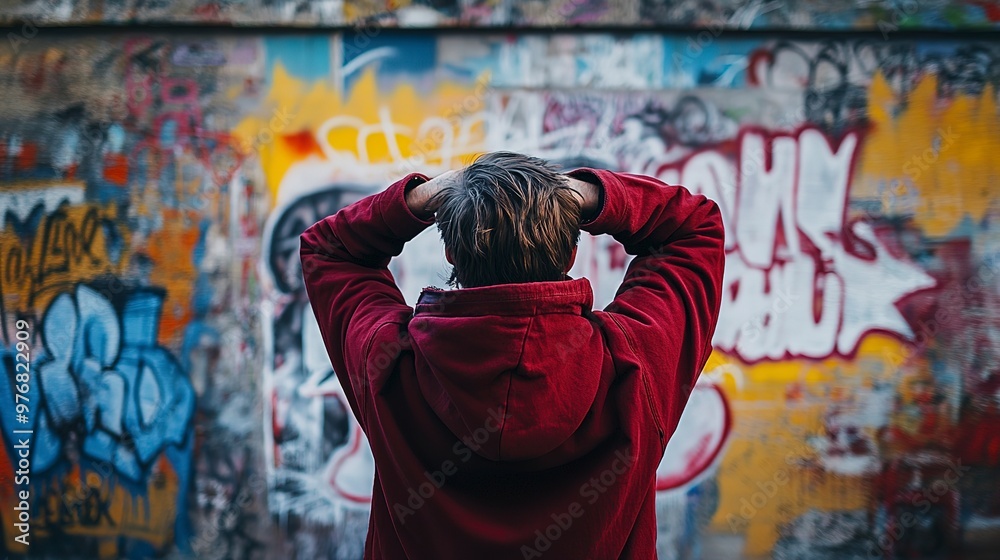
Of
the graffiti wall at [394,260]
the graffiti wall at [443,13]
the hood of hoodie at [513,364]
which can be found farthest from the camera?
the graffiti wall at [394,260]

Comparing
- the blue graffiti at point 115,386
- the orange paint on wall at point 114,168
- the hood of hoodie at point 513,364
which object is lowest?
the blue graffiti at point 115,386

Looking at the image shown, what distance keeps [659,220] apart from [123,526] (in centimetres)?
360

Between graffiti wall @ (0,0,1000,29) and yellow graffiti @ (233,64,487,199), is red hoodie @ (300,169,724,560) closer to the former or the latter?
yellow graffiti @ (233,64,487,199)

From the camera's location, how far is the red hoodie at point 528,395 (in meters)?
1.16

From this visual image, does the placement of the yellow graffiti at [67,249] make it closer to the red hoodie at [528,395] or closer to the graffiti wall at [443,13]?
the graffiti wall at [443,13]

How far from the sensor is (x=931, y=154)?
12.0ft

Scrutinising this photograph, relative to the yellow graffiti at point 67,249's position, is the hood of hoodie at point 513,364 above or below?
below

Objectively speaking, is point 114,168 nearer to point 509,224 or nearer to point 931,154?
point 509,224

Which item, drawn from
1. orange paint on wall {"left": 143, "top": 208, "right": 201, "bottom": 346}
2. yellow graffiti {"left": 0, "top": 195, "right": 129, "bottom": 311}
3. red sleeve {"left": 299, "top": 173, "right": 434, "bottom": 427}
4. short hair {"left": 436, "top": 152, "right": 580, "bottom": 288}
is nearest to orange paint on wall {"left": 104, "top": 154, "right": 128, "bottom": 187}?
yellow graffiti {"left": 0, "top": 195, "right": 129, "bottom": 311}

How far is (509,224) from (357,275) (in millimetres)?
437

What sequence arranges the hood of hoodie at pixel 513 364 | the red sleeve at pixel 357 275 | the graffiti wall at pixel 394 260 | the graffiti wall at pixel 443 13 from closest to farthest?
the hood of hoodie at pixel 513 364
the red sleeve at pixel 357 275
the graffiti wall at pixel 443 13
the graffiti wall at pixel 394 260

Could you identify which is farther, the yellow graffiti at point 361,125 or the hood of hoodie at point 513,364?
the yellow graffiti at point 361,125

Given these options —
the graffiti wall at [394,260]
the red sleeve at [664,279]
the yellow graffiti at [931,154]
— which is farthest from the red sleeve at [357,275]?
the yellow graffiti at [931,154]

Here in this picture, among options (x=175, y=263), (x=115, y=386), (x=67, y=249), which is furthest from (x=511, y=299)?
(x=67, y=249)
